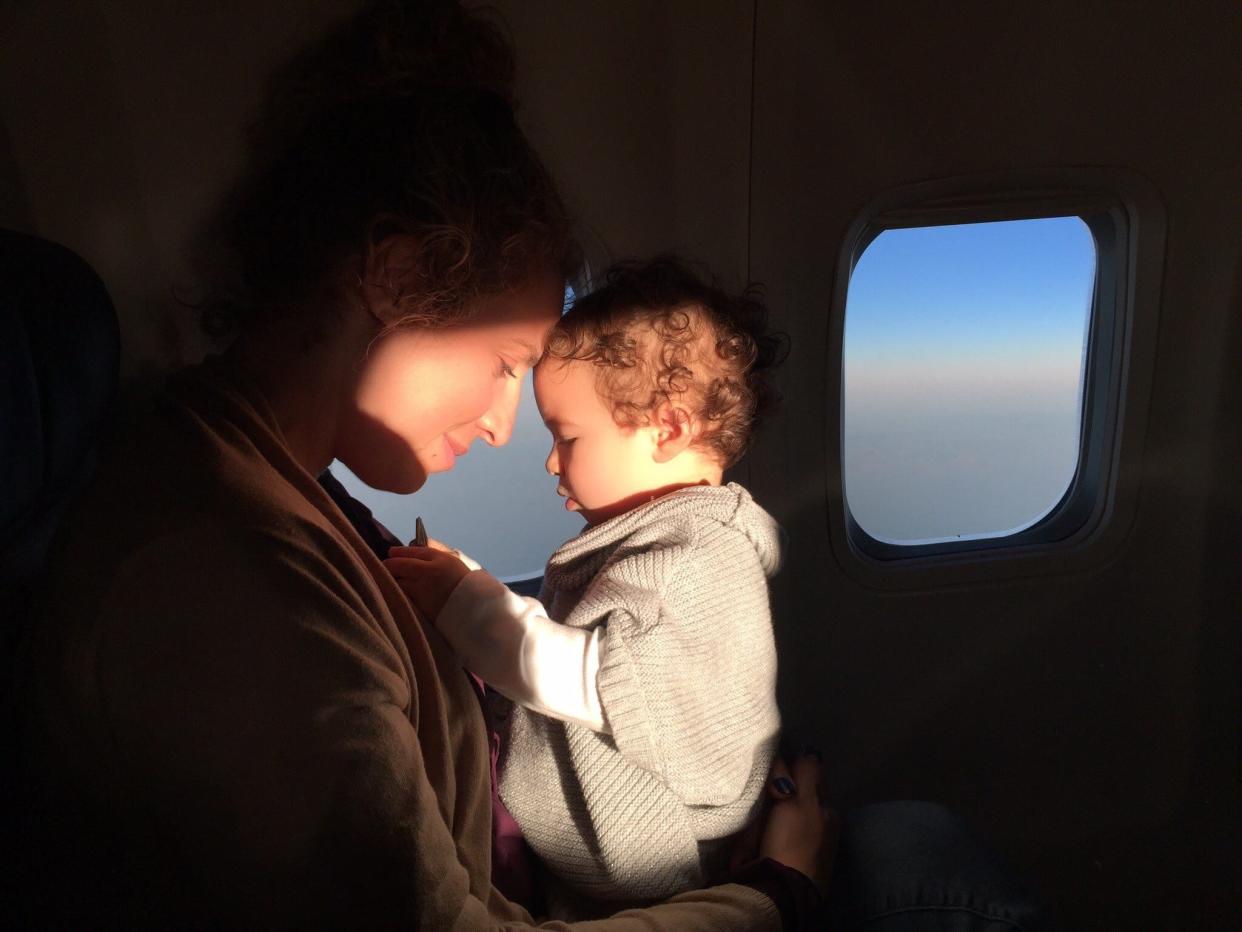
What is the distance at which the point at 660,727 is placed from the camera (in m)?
1.24

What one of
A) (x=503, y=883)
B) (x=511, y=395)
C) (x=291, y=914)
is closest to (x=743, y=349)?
(x=511, y=395)

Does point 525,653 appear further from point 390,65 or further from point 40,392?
point 390,65

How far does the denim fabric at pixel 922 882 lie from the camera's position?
1288 mm

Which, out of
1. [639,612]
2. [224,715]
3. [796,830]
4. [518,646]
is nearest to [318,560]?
[224,715]

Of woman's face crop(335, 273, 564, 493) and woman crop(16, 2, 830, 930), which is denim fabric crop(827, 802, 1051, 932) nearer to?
woman crop(16, 2, 830, 930)

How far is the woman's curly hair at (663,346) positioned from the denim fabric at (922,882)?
0.74 metres

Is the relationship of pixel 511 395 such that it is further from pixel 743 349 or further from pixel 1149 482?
pixel 1149 482

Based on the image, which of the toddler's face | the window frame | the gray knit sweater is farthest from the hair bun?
the window frame

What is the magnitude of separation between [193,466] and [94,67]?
0.89m

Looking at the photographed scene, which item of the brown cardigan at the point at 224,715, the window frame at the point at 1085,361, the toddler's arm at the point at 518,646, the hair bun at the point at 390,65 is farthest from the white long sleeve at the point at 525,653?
the window frame at the point at 1085,361

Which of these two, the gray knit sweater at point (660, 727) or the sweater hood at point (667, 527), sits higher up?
the sweater hood at point (667, 527)

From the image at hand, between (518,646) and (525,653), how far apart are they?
16mm

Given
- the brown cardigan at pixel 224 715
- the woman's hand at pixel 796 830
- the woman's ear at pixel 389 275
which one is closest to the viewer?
the brown cardigan at pixel 224 715

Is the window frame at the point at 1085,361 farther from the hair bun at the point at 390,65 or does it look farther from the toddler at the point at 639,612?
the hair bun at the point at 390,65
